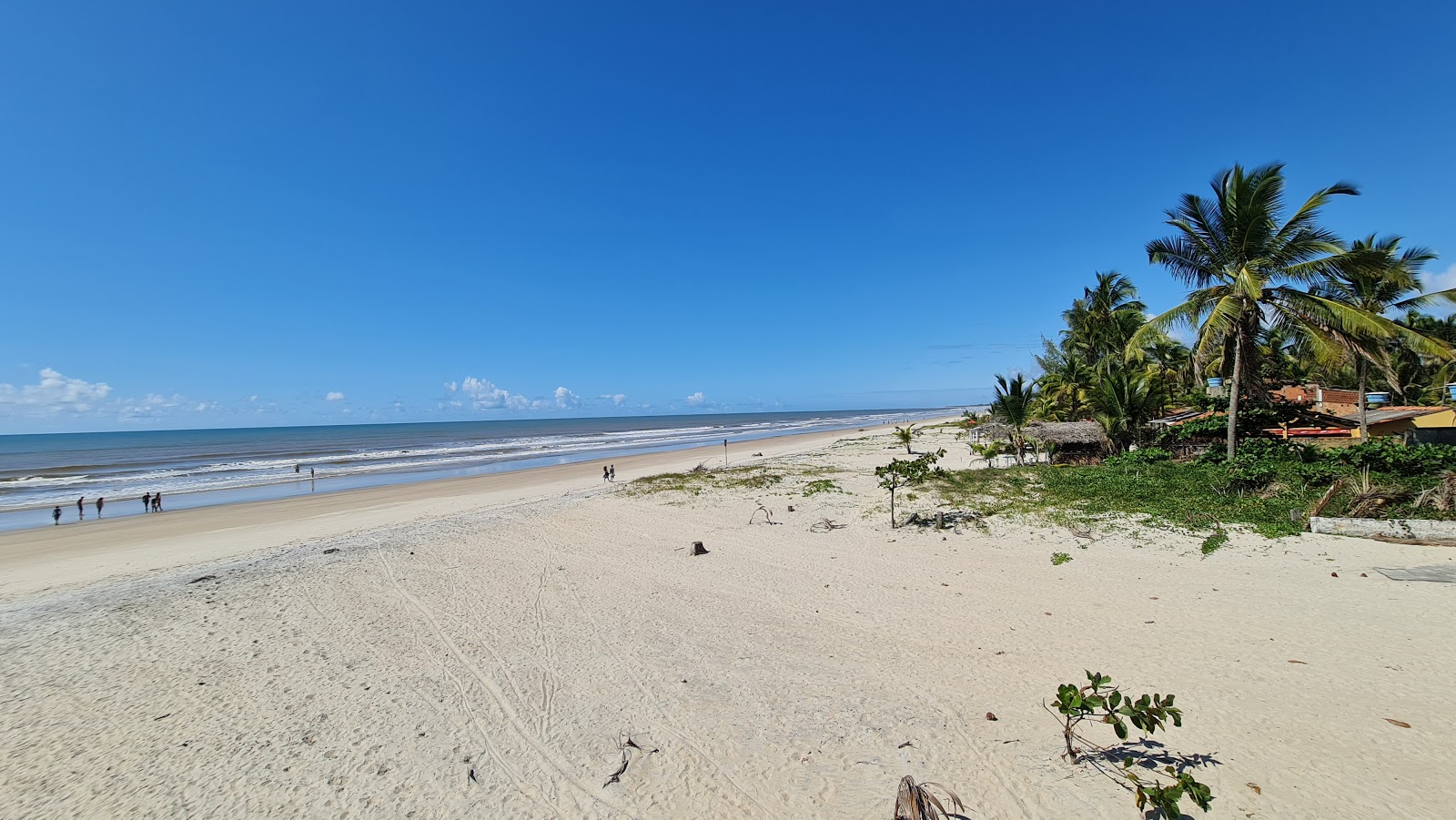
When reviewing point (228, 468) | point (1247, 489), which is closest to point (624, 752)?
point (1247, 489)

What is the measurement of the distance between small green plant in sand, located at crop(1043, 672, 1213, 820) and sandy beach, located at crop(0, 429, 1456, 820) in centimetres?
16

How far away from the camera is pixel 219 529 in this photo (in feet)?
47.3

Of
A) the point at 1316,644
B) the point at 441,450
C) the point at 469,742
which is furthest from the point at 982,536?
the point at 441,450

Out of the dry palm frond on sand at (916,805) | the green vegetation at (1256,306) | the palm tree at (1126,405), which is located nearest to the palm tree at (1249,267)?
the green vegetation at (1256,306)

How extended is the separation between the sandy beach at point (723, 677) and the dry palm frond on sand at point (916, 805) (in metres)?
0.26

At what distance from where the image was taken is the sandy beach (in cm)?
345

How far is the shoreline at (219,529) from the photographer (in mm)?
10016

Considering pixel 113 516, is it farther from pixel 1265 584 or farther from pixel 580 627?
pixel 1265 584

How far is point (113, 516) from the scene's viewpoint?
17.2 meters

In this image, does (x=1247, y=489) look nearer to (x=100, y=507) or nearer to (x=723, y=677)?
(x=723, y=677)

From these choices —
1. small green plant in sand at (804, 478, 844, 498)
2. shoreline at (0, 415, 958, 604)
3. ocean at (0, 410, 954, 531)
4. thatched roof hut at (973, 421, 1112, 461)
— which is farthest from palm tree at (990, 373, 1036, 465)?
ocean at (0, 410, 954, 531)

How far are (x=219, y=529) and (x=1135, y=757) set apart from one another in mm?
18764

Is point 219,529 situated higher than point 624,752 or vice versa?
point 624,752

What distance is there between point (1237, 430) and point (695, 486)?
13.8 metres
